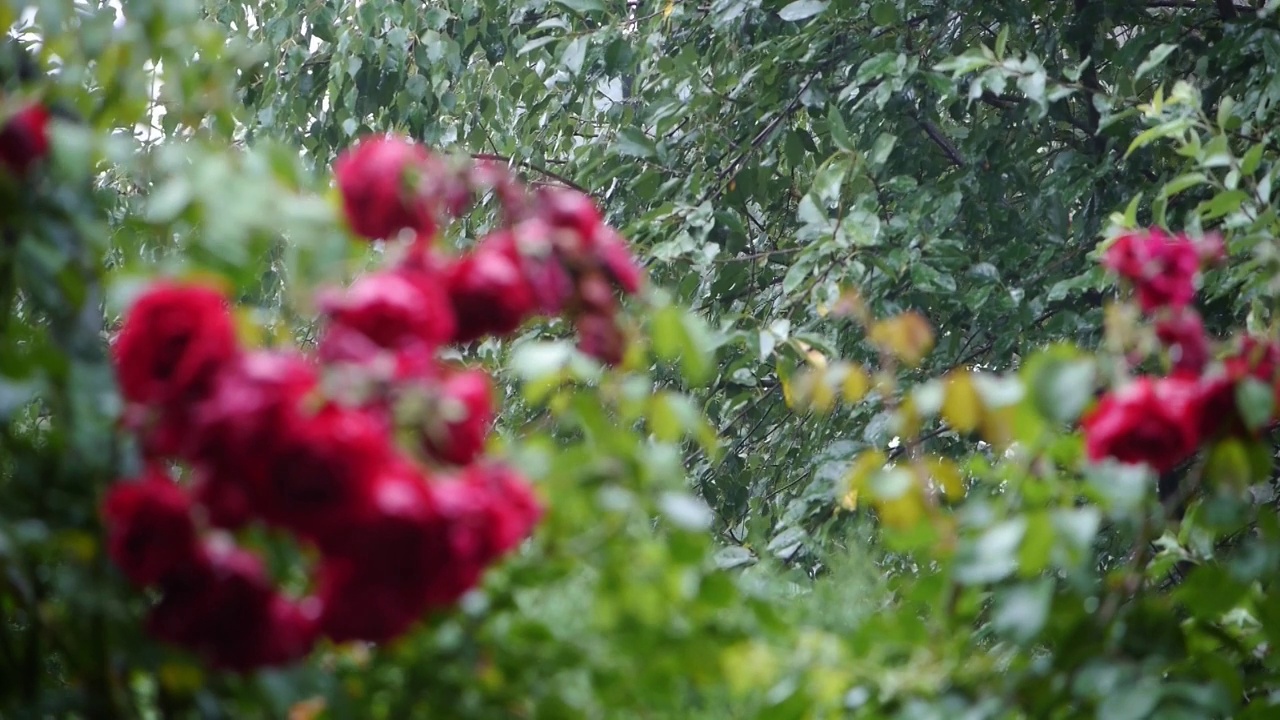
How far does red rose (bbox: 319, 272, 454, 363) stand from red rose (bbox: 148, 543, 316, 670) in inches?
3.3

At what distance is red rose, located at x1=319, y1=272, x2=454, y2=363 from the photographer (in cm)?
52

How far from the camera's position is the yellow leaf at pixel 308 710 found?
59 cm

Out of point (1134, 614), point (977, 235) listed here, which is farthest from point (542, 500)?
point (977, 235)

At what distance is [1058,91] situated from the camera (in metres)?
1.91

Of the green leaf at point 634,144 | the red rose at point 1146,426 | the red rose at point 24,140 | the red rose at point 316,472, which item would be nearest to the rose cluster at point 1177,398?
the red rose at point 1146,426

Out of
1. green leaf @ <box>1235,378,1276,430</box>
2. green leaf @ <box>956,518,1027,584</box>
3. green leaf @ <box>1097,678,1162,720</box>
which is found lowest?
green leaf @ <box>1097,678,1162,720</box>

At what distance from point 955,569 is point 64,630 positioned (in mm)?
386

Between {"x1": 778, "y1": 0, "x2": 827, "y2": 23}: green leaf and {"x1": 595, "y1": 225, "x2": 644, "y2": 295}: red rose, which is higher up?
{"x1": 595, "y1": 225, "x2": 644, "y2": 295}: red rose

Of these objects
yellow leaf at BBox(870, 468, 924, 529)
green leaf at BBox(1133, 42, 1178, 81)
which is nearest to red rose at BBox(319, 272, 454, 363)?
Answer: yellow leaf at BBox(870, 468, 924, 529)

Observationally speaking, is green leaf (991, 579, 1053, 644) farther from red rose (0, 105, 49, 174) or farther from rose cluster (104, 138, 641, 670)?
red rose (0, 105, 49, 174)

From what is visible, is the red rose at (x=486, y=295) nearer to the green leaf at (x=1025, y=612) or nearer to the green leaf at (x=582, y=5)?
the green leaf at (x=1025, y=612)

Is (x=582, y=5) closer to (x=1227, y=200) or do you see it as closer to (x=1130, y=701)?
(x=1227, y=200)

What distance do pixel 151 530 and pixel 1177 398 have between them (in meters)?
0.44

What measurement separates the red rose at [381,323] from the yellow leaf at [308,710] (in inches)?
6.1
